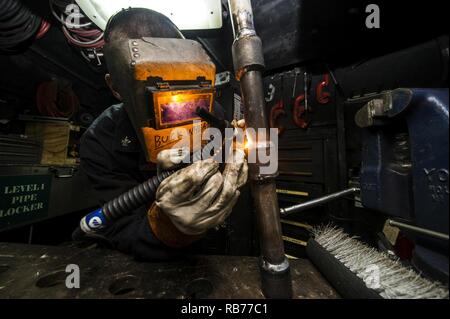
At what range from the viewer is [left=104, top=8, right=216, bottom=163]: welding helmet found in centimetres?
85

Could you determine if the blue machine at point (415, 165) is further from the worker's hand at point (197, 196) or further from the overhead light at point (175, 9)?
the overhead light at point (175, 9)

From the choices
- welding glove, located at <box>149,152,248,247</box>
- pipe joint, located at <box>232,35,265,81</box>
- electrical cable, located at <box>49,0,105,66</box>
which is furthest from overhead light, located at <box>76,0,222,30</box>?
welding glove, located at <box>149,152,248,247</box>

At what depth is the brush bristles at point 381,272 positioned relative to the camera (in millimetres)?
445

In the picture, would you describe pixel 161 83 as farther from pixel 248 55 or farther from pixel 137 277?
pixel 137 277

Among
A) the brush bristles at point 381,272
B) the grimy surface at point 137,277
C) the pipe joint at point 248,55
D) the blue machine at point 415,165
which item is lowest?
the grimy surface at point 137,277

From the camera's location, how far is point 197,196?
697 mm

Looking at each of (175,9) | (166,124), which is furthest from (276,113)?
(166,124)

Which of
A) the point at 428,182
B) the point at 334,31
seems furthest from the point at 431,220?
the point at 334,31

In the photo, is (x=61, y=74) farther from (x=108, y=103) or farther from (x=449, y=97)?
(x=449, y=97)

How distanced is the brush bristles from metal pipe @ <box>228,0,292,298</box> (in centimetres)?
24

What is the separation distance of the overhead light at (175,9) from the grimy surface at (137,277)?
166 centimetres

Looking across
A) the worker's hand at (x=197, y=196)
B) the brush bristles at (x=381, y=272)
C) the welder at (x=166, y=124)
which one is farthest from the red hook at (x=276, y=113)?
the worker's hand at (x=197, y=196)

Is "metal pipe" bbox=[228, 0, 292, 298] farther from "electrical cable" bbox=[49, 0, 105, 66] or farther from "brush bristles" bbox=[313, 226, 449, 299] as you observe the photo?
"electrical cable" bbox=[49, 0, 105, 66]

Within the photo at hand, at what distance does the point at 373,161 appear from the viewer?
1.95 ft
